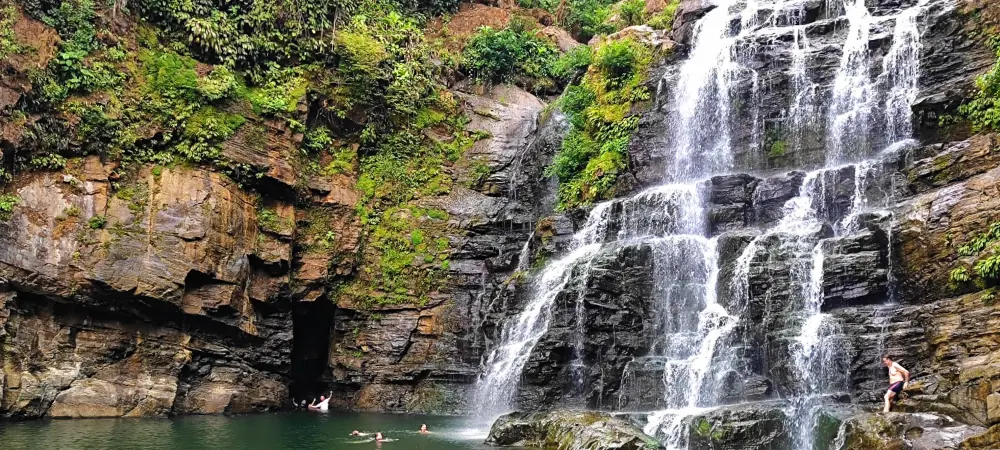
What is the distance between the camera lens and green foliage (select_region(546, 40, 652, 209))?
27.0 metres

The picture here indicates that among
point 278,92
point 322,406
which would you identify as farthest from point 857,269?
point 278,92

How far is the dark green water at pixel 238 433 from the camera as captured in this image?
1609 cm

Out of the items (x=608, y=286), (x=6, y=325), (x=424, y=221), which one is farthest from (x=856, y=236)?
(x=6, y=325)

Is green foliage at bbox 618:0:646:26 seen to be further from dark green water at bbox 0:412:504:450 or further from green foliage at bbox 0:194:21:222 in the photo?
green foliage at bbox 0:194:21:222

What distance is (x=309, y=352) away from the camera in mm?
27812

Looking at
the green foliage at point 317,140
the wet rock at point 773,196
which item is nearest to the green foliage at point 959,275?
the wet rock at point 773,196

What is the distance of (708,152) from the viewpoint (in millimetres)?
25641

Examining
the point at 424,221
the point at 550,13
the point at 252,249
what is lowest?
the point at 252,249

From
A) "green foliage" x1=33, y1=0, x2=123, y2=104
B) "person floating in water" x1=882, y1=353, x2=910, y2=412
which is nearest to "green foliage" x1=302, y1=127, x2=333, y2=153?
"green foliage" x1=33, y1=0, x2=123, y2=104

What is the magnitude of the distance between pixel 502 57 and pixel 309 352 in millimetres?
15843

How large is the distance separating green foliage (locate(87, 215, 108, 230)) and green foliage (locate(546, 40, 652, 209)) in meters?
15.1

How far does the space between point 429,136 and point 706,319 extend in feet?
51.9

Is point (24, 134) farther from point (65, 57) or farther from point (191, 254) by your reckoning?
point (191, 254)

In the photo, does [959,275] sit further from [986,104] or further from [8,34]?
[8,34]
